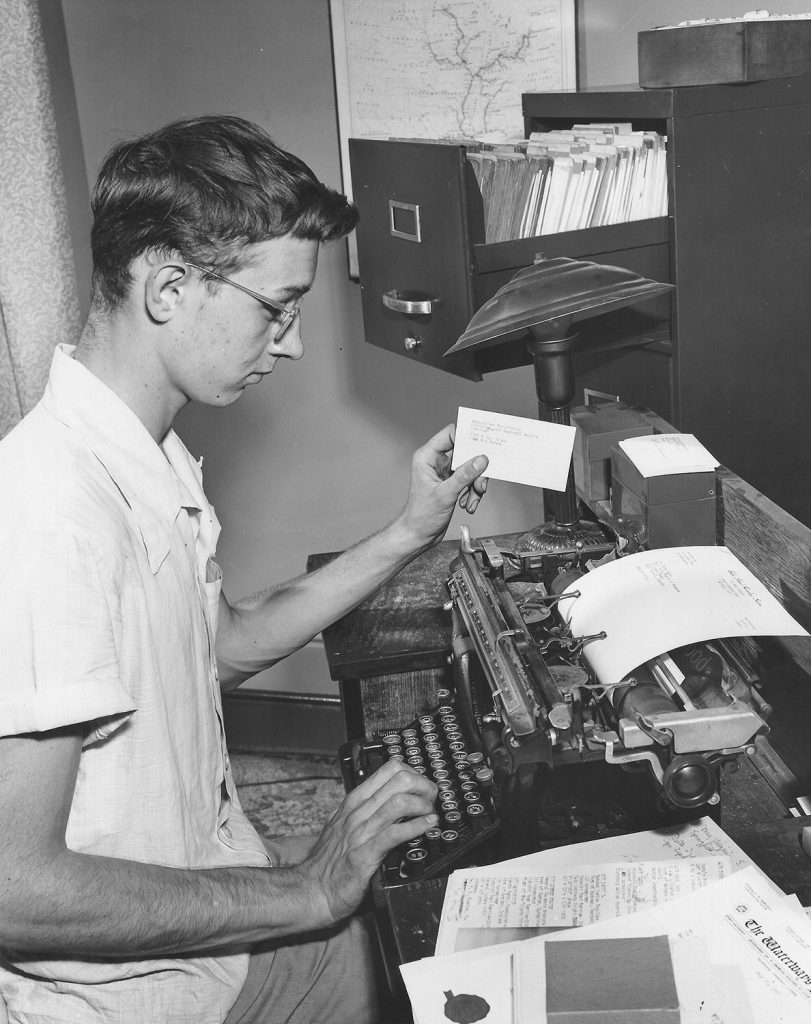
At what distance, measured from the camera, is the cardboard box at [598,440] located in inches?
66.8

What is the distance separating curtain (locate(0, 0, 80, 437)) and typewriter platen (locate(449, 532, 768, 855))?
1581 millimetres

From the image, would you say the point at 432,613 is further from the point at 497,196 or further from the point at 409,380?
the point at 409,380

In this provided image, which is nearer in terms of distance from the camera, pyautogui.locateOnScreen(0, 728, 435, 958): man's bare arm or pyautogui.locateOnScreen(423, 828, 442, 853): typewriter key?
pyautogui.locateOnScreen(0, 728, 435, 958): man's bare arm

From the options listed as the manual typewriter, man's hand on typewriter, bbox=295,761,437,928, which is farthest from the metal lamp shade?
man's hand on typewriter, bbox=295,761,437,928

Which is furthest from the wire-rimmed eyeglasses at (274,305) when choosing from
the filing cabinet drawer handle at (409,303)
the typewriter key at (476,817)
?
the typewriter key at (476,817)

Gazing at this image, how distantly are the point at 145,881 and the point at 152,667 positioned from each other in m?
0.25

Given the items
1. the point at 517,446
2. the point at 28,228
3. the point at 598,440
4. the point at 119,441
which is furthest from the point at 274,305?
the point at 28,228

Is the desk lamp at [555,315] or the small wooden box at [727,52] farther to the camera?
the small wooden box at [727,52]

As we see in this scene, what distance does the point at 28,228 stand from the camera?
8.14 feet

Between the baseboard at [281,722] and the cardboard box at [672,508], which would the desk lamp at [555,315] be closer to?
the cardboard box at [672,508]

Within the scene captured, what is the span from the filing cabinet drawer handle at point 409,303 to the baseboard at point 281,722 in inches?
63.7

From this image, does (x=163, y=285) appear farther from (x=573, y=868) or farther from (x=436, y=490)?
(x=573, y=868)

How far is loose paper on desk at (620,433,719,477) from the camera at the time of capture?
151 centimetres

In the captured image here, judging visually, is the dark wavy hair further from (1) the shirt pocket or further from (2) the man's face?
(1) the shirt pocket
